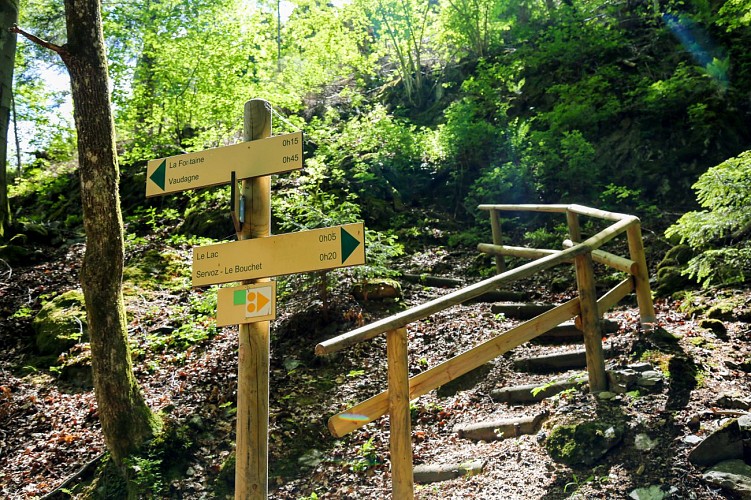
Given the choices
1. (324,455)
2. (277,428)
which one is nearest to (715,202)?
(324,455)

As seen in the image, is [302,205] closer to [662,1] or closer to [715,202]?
[715,202]

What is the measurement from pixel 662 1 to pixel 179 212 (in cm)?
1235

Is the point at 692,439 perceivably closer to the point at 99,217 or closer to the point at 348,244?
the point at 348,244

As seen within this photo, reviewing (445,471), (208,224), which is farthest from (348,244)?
(208,224)

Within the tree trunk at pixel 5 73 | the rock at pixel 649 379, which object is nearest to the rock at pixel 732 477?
the rock at pixel 649 379

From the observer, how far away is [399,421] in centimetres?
337

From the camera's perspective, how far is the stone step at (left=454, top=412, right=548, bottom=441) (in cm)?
437

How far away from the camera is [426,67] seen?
738 inches

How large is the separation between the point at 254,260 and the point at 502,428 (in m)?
2.49

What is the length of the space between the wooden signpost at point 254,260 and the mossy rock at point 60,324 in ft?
16.1

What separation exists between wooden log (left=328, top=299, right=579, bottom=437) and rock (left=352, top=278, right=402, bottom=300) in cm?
325

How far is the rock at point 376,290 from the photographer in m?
7.43

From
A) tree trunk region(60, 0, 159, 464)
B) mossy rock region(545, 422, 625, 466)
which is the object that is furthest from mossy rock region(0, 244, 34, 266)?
mossy rock region(545, 422, 625, 466)

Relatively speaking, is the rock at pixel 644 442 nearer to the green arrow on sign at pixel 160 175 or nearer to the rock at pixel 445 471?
the rock at pixel 445 471
